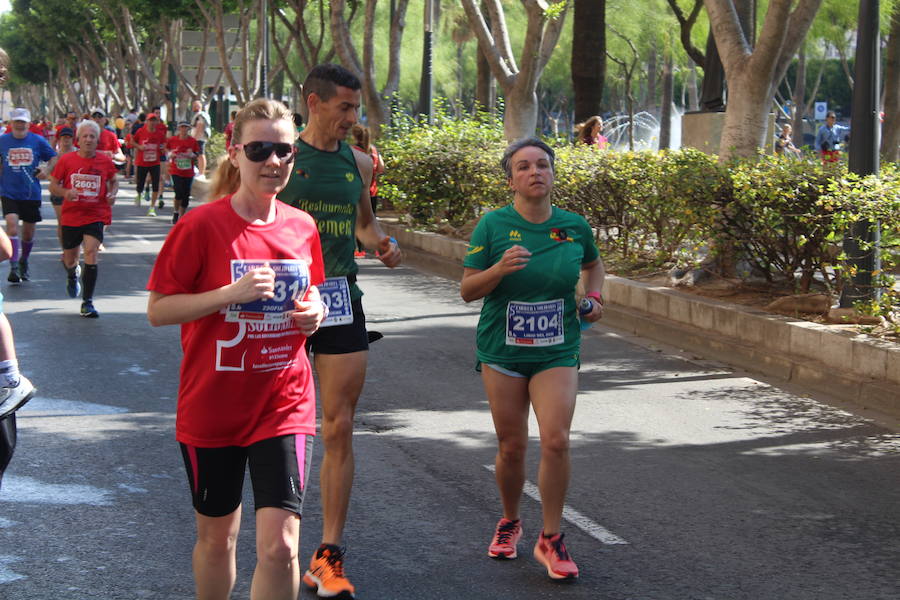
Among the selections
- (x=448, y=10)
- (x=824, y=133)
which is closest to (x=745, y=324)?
(x=824, y=133)

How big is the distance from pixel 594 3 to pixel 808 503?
13.8 m

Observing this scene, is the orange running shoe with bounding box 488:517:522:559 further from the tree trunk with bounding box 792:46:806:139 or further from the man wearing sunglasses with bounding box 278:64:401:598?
the tree trunk with bounding box 792:46:806:139

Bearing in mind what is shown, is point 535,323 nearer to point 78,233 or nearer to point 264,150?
point 264,150

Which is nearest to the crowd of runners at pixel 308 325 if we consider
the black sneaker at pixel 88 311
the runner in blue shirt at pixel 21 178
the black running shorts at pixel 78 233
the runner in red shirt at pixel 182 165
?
the black sneaker at pixel 88 311

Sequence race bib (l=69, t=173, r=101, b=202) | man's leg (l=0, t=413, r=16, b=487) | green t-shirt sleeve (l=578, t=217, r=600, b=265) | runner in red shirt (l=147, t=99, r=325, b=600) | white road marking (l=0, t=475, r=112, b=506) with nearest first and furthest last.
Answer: runner in red shirt (l=147, t=99, r=325, b=600)
man's leg (l=0, t=413, r=16, b=487)
green t-shirt sleeve (l=578, t=217, r=600, b=265)
white road marking (l=0, t=475, r=112, b=506)
race bib (l=69, t=173, r=101, b=202)

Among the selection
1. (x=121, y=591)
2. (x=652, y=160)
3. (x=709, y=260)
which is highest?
(x=652, y=160)

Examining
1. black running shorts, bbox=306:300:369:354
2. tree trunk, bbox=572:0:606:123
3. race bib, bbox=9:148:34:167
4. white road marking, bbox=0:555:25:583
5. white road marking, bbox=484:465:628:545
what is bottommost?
white road marking, bbox=0:555:25:583

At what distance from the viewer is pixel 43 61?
8025 centimetres

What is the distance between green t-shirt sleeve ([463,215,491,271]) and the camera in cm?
510

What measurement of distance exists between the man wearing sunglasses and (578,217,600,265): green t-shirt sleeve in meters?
0.75

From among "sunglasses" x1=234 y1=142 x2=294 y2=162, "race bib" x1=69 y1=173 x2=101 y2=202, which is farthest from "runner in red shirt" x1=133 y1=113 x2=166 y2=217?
"sunglasses" x1=234 y1=142 x2=294 y2=162

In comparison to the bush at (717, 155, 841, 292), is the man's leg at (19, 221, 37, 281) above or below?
below

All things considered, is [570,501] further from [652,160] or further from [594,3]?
[594,3]

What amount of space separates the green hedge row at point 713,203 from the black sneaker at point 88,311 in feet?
16.9
